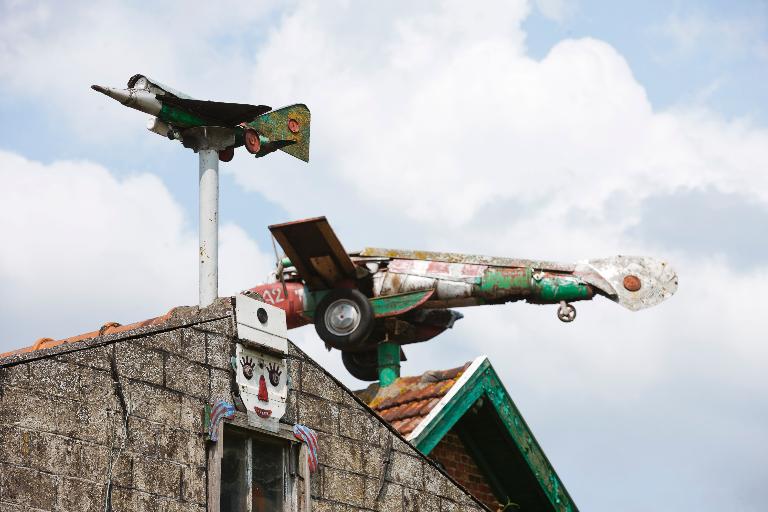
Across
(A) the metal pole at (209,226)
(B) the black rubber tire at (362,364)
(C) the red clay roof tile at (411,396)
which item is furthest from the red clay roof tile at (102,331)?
(B) the black rubber tire at (362,364)

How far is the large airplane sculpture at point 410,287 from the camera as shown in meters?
16.6

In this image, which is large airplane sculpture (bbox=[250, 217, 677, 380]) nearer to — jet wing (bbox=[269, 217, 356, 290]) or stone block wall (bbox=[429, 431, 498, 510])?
jet wing (bbox=[269, 217, 356, 290])

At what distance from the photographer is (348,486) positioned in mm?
11281

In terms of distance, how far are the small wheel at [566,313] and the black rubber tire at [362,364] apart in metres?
1.94

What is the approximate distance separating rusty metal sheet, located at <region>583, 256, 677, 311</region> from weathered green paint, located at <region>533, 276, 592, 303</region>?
23cm

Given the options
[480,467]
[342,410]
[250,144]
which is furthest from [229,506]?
[480,467]

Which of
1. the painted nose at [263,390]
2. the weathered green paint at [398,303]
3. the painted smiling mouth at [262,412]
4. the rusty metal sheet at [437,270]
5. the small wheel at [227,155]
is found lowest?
the painted smiling mouth at [262,412]

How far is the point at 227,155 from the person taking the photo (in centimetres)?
1261

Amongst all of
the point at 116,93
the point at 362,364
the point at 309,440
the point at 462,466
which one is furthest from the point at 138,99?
the point at 362,364

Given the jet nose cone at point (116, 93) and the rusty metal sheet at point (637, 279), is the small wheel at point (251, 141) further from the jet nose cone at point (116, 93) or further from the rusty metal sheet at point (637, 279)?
the rusty metal sheet at point (637, 279)

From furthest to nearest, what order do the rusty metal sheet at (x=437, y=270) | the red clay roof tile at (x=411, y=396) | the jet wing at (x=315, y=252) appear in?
the rusty metal sheet at (x=437, y=270) < the jet wing at (x=315, y=252) < the red clay roof tile at (x=411, y=396)

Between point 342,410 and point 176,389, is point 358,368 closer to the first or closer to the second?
point 342,410

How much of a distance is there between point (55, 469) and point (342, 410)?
103 inches

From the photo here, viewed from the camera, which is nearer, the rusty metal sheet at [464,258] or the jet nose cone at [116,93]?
the jet nose cone at [116,93]
